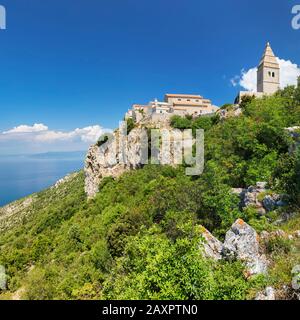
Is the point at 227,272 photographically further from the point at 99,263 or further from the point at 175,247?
the point at 99,263

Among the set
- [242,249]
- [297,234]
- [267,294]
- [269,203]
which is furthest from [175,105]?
[267,294]

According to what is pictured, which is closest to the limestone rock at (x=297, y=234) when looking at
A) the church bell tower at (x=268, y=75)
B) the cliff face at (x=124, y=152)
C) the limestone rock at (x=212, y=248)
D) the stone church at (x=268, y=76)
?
the limestone rock at (x=212, y=248)

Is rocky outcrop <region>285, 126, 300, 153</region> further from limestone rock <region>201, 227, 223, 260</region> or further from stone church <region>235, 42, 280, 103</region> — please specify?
stone church <region>235, 42, 280, 103</region>

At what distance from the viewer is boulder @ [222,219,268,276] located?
6.65 meters

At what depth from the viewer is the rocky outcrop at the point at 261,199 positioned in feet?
34.1

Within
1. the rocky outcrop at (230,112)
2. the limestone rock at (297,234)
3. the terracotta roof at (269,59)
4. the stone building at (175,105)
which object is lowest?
the limestone rock at (297,234)

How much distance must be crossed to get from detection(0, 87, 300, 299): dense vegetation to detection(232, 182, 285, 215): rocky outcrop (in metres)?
0.40

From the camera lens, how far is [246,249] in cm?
716

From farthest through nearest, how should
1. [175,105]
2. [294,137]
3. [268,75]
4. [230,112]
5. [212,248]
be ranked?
[175,105], [268,75], [230,112], [294,137], [212,248]

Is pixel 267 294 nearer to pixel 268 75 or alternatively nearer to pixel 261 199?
pixel 261 199

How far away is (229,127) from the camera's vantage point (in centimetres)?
2477

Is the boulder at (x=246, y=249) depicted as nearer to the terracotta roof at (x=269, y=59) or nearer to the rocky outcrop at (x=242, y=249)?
the rocky outcrop at (x=242, y=249)

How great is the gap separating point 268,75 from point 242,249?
1394 inches
